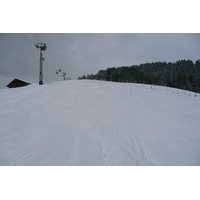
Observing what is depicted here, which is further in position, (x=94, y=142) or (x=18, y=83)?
(x=18, y=83)

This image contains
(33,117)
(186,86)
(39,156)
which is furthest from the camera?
(186,86)

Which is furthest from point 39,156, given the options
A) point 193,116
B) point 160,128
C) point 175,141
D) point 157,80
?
point 157,80

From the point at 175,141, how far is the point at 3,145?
5.53 meters

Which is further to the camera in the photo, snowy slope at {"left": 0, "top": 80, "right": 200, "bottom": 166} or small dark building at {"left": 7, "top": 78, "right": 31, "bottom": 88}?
small dark building at {"left": 7, "top": 78, "right": 31, "bottom": 88}

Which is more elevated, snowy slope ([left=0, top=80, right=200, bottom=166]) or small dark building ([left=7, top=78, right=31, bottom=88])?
small dark building ([left=7, top=78, right=31, bottom=88])

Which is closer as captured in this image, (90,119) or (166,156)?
(166,156)

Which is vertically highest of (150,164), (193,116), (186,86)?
(186,86)

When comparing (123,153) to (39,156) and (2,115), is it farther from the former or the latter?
(2,115)

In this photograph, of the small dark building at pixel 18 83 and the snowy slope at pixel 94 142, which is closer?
the snowy slope at pixel 94 142

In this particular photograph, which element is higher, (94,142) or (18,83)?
(18,83)

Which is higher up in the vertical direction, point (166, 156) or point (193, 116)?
point (193, 116)

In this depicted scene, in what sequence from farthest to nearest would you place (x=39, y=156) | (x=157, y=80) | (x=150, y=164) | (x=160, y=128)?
(x=157, y=80) → (x=160, y=128) → (x=39, y=156) → (x=150, y=164)

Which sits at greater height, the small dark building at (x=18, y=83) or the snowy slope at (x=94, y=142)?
the small dark building at (x=18, y=83)

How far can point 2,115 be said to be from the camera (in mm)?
5398
